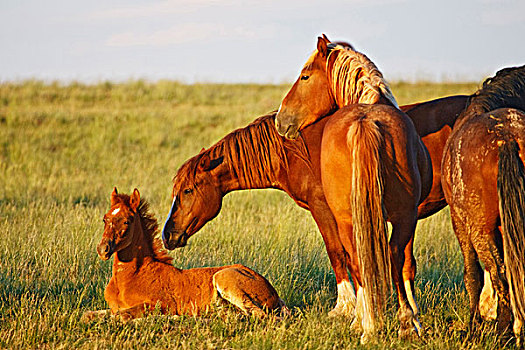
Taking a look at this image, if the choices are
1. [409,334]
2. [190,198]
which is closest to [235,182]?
[190,198]

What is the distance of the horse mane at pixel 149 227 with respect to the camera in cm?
459

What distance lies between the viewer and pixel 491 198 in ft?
11.8

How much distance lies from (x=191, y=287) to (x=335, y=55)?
242 cm

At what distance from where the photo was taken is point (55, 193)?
10.4 m

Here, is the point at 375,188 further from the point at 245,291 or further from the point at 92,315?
the point at 92,315

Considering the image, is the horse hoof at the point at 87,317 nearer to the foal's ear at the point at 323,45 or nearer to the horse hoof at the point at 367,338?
the horse hoof at the point at 367,338

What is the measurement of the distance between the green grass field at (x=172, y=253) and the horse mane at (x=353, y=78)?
178 centimetres

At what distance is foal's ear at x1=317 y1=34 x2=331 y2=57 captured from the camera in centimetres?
484

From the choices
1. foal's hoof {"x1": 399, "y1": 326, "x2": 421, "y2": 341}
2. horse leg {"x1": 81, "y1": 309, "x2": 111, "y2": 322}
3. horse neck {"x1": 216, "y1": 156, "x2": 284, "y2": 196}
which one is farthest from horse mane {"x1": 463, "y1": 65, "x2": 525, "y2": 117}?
horse leg {"x1": 81, "y1": 309, "x2": 111, "y2": 322}

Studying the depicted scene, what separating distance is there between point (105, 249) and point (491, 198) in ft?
9.44

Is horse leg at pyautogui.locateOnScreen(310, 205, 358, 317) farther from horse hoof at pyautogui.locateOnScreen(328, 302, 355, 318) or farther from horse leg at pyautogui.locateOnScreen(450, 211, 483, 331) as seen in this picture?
horse leg at pyautogui.locateOnScreen(450, 211, 483, 331)

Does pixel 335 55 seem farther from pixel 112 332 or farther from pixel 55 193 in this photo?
pixel 55 193

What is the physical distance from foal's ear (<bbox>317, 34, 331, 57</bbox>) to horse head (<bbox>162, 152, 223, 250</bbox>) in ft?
4.47

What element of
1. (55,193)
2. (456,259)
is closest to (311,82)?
(456,259)
